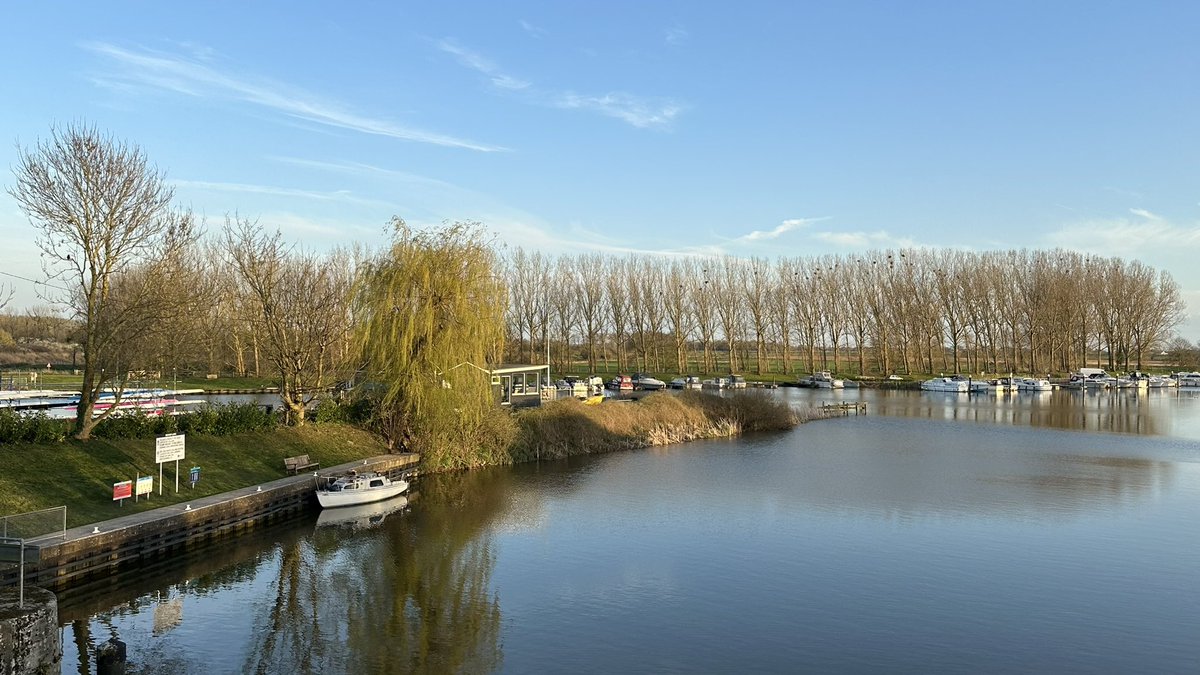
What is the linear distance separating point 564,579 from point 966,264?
330 feet

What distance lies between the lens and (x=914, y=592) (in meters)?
18.7

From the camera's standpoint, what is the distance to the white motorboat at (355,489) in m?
27.4

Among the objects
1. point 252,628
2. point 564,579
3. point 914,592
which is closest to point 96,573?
point 252,628

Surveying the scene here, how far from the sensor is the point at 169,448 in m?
23.7

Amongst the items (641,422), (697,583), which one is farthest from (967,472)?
(697,583)

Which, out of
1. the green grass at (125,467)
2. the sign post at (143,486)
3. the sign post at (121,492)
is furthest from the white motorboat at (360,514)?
the sign post at (121,492)

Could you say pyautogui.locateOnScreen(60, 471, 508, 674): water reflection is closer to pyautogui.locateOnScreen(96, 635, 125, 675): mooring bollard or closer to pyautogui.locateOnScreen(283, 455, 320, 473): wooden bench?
pyautogui.locateOnScreen(96, 635, 125, 675): mooring bollard

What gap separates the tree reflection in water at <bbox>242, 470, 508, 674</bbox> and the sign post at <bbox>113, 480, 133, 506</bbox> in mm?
4424

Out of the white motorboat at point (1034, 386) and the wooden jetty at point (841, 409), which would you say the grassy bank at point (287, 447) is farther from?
the white motorboat at point (1034, 386)

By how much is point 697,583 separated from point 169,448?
15551mm

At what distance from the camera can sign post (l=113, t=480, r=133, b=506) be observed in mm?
21797

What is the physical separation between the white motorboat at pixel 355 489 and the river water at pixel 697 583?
0.67 metres

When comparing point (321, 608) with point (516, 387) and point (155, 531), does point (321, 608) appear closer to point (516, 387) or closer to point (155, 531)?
point (155, 531)

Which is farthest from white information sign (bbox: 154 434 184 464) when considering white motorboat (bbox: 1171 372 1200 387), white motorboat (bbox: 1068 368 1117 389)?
white motorboat (bbox: 1171 372 1200 387)
